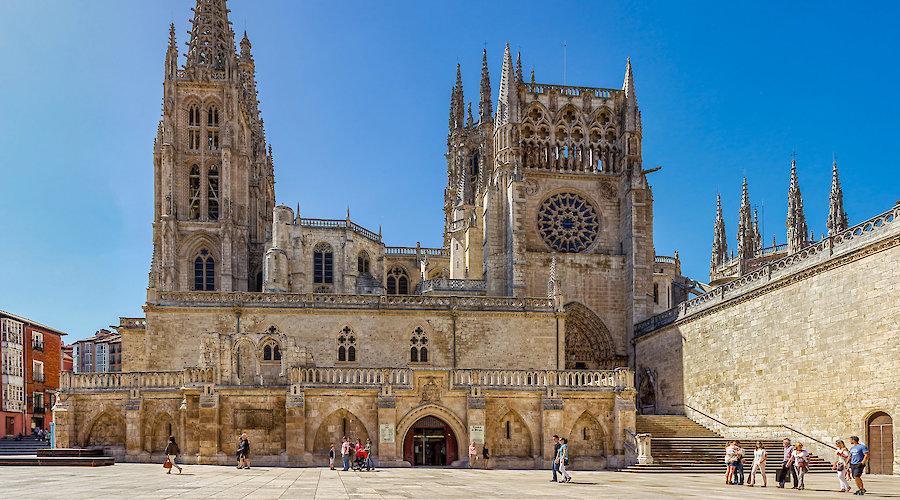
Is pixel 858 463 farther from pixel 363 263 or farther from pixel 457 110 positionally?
pixel 457 110

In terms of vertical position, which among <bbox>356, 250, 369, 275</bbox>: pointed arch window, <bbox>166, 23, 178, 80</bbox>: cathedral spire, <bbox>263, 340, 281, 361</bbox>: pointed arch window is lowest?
<bbox>263, 340, 281, 361</bbox>: pointed arch window

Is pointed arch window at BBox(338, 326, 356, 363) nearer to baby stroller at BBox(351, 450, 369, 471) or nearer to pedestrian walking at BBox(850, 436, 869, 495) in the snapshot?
baby stroller at BBox(351, 450, 369, 471)

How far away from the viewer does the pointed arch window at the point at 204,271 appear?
58656mm

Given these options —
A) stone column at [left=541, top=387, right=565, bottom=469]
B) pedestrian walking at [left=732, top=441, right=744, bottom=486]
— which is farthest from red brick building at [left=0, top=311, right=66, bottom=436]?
pedestrian walking at [left=732, top=441, right=744, bottom=486]

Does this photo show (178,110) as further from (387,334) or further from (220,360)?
(220,360)

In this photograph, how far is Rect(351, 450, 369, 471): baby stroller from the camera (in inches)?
1121

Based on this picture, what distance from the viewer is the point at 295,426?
31.6 m

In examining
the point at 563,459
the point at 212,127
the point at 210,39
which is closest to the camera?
the point at 563,459

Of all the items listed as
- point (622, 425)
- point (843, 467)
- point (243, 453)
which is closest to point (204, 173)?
point (243, 453)

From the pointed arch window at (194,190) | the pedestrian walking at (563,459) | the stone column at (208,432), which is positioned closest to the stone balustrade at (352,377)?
the stone column at (208,432)

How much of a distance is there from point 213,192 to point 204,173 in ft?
5.09

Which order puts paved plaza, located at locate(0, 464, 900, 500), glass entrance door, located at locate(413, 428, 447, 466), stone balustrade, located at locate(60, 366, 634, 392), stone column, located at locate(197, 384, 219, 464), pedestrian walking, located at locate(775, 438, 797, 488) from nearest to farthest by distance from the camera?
paved plaza, located at locate(0, 464, 900, 500), pedestrian walking, located at locate(775, 438, 797, 488), stone column, located at locate(197, 384, 219, 464), stone balustrade, located at locate(60, 366, 634, 392), glass entrance door, located at locate(413, 428, 447, 466)

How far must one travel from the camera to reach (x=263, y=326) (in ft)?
131

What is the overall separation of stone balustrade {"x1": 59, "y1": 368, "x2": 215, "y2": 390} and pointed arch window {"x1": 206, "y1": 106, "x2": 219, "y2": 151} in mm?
31174
